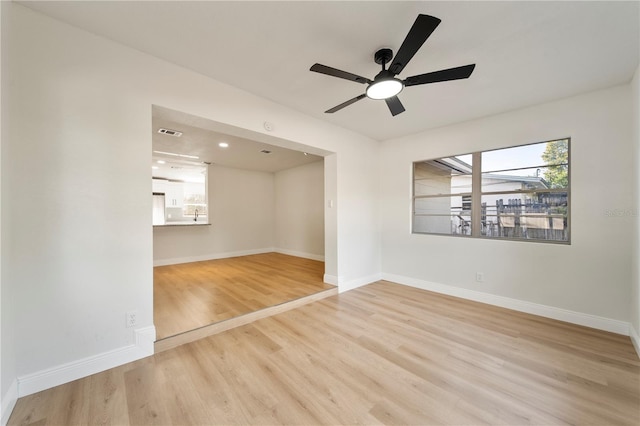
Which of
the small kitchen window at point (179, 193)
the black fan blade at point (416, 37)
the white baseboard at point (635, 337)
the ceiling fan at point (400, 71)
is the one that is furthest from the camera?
the small kitchen window at point (179, 193)

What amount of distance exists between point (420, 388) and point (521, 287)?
2.36m

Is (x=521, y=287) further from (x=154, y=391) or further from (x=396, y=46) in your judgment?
(x=154, y=391)

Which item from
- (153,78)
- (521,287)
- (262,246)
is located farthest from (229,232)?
(521,287)

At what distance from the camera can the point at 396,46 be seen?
79.7 inches

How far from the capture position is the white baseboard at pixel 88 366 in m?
1.68

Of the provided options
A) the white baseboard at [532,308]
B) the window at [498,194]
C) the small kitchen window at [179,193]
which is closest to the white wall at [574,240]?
the white baseboard at [532,308]

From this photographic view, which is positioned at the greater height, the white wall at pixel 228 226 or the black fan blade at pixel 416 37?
the black fan blade at pixel 416 37

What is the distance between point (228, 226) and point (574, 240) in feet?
22.3

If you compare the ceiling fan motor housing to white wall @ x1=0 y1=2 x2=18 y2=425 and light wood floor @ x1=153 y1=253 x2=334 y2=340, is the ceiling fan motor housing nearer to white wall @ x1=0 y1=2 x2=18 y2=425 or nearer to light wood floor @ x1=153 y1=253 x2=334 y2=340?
white wall @ x1=0 y1=2 x2=18 y2=425

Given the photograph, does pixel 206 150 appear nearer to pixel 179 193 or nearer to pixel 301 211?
pixel 301 211

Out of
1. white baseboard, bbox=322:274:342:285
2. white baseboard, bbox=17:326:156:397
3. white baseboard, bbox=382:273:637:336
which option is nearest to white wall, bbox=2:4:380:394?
white baseboard, bbox=17:326:156:397

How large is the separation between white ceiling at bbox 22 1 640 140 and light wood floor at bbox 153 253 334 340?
264cm

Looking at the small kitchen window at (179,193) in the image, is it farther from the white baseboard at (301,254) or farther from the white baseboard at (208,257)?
the white baseboard at (301,254)

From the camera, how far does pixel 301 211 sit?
22.3 ft
